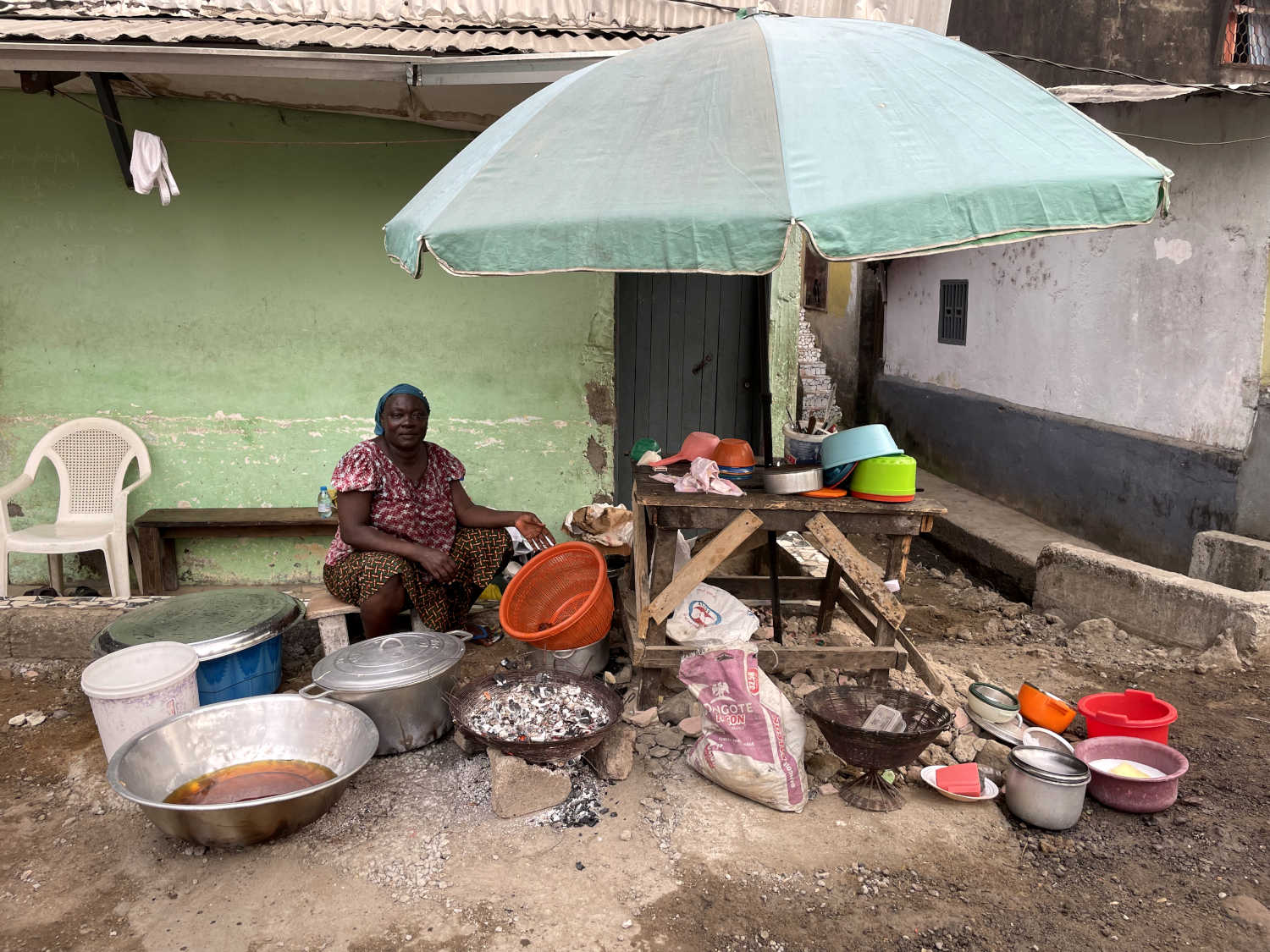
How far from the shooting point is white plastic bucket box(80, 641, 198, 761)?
322 cm

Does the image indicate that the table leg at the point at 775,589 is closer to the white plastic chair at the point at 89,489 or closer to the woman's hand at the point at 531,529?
the woman's hand at the point at 531,529

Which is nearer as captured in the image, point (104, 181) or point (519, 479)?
point (104, 181)

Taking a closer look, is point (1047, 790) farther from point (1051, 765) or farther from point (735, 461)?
point (735, 461)

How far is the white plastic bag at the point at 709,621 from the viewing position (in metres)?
3.97

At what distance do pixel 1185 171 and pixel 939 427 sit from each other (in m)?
4.01

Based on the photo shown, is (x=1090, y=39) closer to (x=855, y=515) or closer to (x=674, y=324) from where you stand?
(x=674, y=324)

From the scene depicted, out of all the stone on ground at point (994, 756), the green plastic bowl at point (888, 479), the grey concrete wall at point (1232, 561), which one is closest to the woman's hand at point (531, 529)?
the green plastic bowl at point (888, 479)

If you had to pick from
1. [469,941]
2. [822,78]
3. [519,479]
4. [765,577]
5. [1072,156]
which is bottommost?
[469,941]

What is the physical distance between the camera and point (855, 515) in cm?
369

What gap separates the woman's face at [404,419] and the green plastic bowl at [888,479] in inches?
84.2

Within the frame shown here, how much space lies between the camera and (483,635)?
4.80 meters

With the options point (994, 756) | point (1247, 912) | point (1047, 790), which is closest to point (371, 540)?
point (994, 756)

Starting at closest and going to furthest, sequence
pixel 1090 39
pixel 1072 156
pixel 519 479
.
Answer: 1. pixel 1072 156
2. pixel 519 479
3. pixel 1090 39

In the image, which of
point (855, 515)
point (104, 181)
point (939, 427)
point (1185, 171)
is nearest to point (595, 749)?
point (855, 515)
